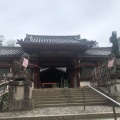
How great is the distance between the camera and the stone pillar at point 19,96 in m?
8.86

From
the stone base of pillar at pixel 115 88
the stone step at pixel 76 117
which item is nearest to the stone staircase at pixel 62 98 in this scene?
the stone base of pillar at pixel 115 88

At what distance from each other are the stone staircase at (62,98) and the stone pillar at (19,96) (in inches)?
29.1

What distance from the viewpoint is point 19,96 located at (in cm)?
912

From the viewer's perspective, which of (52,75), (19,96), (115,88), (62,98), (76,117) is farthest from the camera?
(52,75)

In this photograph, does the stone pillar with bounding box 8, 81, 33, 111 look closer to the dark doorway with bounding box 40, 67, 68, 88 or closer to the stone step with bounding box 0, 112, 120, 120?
the stone step with bounding box 0, 112, 120, 120

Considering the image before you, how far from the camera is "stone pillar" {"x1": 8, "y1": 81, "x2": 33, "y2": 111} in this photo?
29.1ft

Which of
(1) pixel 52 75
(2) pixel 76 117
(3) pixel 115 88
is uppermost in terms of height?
(1) pixel 52 75

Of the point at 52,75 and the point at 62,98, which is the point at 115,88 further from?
the point at 52,75

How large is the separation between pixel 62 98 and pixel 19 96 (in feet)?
9.55

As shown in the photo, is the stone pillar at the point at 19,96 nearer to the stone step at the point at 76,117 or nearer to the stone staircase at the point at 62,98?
the stone staircase at the point at 62,98

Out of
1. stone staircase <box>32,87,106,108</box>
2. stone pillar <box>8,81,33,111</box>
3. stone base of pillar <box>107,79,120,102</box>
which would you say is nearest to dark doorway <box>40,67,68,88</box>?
stone staircase <box>32,87,106,108</box>

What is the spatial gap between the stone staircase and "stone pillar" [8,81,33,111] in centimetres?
74

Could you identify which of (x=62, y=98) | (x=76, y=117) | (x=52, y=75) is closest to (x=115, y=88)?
(x=62, y=98)

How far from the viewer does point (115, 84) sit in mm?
10312
